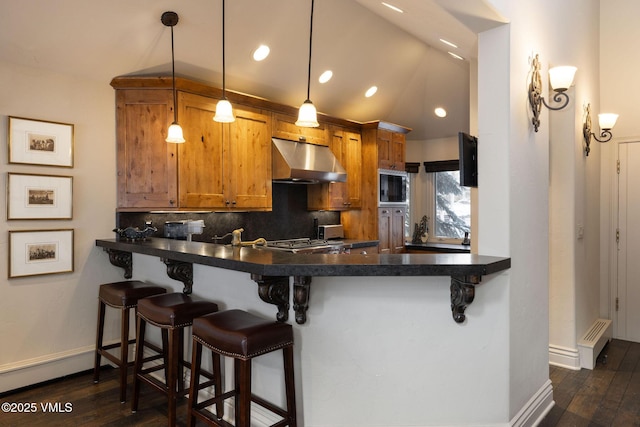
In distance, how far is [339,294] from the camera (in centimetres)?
222

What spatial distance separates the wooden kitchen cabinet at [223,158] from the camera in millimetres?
3752

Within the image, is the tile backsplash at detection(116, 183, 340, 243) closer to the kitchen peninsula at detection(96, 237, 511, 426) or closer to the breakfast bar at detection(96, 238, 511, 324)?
the breakfast bar at detection(96, 238, 511, 324)

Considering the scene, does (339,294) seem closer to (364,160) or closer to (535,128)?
(535,128)

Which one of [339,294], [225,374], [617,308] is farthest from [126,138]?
[617,308]

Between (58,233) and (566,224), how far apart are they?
416 centimetres

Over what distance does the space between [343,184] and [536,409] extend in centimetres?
343

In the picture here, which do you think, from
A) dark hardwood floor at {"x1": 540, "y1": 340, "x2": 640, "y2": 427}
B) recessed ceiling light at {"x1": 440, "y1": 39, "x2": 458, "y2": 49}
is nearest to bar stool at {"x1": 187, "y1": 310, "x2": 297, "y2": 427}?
dark hardwood floor at {"x1": 540, "y1": 340, "x2": 640, "y2": 427}

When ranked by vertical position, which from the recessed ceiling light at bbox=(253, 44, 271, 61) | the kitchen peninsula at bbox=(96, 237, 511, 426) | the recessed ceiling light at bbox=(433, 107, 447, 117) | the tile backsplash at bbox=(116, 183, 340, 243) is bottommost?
the kitchen peninsula at bbox=(96, 237, 511, 426)

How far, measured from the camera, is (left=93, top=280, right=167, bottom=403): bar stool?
2871 mm

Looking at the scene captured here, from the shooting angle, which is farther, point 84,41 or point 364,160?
point 364,160

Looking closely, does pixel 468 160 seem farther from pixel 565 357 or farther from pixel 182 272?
pixel 565 357

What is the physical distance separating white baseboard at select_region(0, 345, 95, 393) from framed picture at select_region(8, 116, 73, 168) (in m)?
1.51

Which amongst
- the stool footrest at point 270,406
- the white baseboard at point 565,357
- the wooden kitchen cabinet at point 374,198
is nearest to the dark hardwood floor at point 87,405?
the stool footrest at point 270,406

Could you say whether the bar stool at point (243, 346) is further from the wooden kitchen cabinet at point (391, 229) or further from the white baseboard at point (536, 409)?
the wooden kitchen cabinet at point (391, 229)
